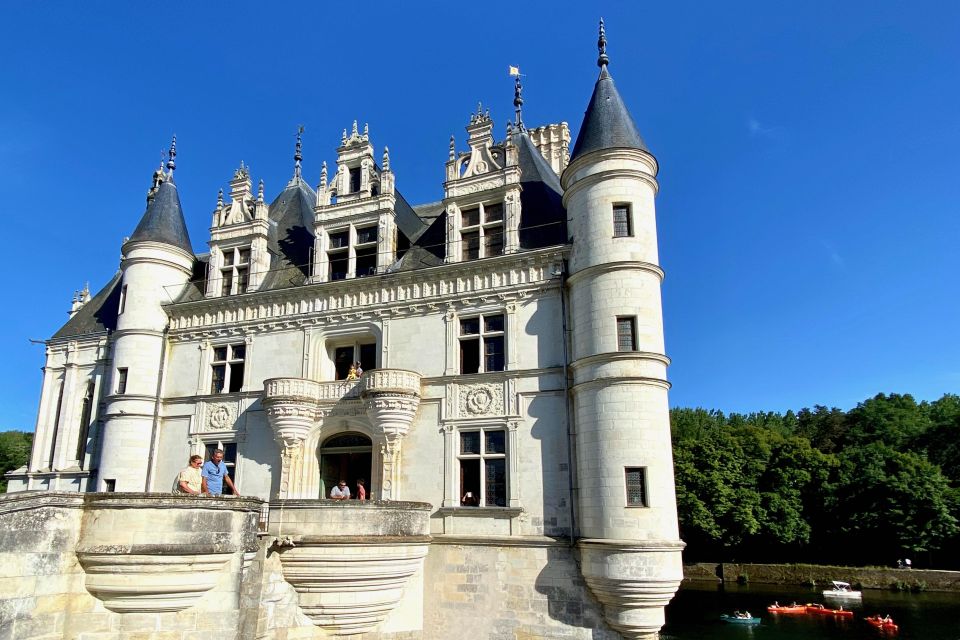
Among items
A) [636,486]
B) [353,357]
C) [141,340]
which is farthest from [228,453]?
[636,486]

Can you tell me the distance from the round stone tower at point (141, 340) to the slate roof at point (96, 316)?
2067mm

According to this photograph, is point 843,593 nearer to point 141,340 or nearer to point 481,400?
point 481,400

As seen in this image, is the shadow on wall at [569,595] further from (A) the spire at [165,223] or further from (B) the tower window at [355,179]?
(A) the spire at [165,223]

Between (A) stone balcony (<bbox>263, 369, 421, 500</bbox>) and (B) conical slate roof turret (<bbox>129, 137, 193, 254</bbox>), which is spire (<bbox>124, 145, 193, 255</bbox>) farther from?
(A) stone balcony (<bbox>263, 369, 421, 500</bbox>)

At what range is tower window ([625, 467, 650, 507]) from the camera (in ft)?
53.6

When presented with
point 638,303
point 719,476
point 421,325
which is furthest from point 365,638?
point 719,476

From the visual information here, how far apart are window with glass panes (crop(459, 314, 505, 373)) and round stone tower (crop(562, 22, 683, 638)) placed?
2.40m

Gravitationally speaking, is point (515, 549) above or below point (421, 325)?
below

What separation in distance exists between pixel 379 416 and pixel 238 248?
31.6 feet

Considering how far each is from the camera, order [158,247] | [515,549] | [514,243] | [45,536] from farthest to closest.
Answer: [158,247], [514,243], [515,549], [45,536]

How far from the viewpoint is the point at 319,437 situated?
68.1 feet

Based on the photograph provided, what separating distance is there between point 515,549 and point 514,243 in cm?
881

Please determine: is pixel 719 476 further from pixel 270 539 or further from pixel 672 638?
pixel 270 539

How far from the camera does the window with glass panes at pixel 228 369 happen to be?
23016 millimetres
